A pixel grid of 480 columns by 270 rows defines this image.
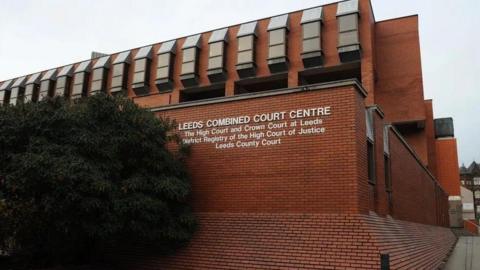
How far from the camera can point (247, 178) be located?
38.8 feet

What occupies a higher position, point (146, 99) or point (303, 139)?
point (146, 99)

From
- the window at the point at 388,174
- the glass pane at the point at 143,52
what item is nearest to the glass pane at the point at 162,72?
the glass pane at the point at 143,52

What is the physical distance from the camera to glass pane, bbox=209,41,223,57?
30.8 metres

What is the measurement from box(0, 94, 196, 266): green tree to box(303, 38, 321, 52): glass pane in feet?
A: 57.1

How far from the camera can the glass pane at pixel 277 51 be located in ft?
94.1

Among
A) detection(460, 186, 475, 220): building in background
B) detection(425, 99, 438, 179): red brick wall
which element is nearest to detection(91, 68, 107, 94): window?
detection(425, 99, 438, 179): red brick wall

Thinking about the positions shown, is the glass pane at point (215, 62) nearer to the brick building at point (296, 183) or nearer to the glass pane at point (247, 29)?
the glass pane at point (247, 29)

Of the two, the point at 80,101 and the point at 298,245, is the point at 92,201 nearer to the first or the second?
the point at 80,101

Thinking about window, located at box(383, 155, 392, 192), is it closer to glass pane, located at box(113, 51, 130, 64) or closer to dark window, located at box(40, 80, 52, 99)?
glass pane, located at box(113, 51, 130, 64)

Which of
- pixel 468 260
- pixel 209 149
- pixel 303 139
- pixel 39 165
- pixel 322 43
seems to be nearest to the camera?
pixel 39 165

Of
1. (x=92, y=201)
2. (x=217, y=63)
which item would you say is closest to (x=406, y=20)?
(x=217, y=63)

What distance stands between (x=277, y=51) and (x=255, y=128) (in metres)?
17.7

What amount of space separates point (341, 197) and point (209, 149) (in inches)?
163

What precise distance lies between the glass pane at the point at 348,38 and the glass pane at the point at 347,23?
288 millimetres
